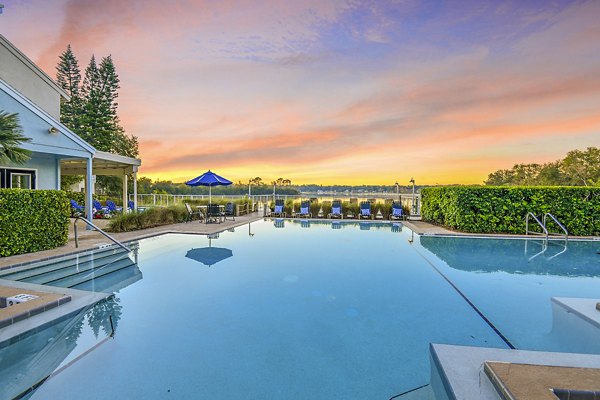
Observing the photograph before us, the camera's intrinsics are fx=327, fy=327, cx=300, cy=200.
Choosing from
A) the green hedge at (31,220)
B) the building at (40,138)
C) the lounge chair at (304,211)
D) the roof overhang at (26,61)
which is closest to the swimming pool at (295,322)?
the green hedge at (31,220)

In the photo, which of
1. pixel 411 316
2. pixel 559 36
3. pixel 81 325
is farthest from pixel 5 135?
pixel 559 36

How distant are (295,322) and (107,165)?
503 inches

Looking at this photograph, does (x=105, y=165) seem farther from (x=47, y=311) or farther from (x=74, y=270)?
(x=47, y=311)

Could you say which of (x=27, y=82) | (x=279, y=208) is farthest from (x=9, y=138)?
(x=279, y=208)

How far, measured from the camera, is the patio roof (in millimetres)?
12052

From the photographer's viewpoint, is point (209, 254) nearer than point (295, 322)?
No


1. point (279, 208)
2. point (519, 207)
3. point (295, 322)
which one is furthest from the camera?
point (279, 208)

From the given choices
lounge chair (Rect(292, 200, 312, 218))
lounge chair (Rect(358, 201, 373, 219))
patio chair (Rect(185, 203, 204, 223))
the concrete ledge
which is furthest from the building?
the concrete ledge

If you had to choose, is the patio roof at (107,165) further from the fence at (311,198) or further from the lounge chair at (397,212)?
the lounge chair at (397,212)

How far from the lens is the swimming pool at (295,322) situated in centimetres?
267

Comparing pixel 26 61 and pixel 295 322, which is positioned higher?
pixel 26 61

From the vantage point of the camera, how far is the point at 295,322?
12.7ft

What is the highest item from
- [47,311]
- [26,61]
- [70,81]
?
[70,81]

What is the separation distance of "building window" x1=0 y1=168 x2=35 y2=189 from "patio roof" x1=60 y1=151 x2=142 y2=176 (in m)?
2.10
